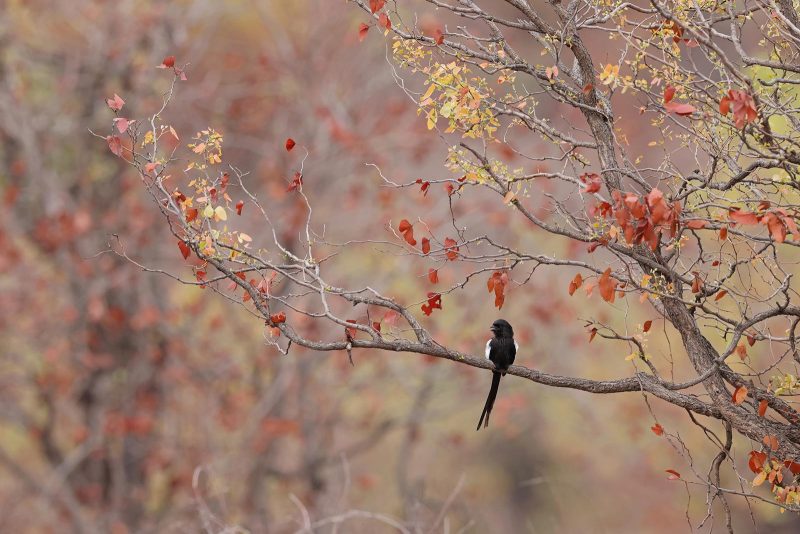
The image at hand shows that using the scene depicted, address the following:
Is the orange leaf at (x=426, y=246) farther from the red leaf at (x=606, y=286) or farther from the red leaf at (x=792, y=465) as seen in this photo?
the red leaf at (x=792, y=465)

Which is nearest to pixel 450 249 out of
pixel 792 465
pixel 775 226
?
pixel 775 226

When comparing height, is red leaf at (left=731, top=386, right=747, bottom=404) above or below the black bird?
below

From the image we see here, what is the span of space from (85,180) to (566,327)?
8.94 m

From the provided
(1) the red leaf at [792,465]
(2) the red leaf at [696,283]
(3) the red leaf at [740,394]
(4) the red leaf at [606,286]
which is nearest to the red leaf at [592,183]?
(4) the red leaf at [606,286]

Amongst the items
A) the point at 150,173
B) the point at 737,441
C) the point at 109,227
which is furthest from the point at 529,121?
the point at 737,441

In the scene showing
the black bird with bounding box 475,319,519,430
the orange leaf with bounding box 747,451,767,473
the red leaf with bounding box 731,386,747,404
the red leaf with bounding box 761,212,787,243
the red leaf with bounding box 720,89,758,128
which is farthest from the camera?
the black bird with bounding box 475,319,519,430

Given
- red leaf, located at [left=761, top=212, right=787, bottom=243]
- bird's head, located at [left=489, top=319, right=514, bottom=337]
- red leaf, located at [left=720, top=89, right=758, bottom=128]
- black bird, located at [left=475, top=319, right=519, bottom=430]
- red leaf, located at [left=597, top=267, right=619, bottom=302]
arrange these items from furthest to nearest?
bird's head, located at [left=489, top=319, right=514, bottom=337]
black bird, located at [left=475, top=319, right=519, bottom=430]
red leaf, located at [left=597, top=267, right=619, bottom=302]
red leaf, located at [left=761, top=212, right=787, bottom=243]
red leaf, located at [left=720, top=89, right=758, bottom=128]

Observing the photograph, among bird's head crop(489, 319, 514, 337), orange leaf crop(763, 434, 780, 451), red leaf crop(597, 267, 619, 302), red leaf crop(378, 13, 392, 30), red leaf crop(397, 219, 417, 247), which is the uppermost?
red leaf crop(378, 13, 392, 30)

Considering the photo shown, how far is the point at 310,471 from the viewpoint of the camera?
14.2m

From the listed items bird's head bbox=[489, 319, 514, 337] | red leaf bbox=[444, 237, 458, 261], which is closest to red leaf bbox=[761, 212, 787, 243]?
red leaf bbox=[444, 237, 458, 261]

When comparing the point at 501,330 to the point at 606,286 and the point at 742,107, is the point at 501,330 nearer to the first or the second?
the point at 606,286

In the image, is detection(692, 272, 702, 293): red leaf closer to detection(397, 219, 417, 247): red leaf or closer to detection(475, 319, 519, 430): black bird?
detection(397, 219, 417, 247): red leaf

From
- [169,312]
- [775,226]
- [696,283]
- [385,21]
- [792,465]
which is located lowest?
[792,465]

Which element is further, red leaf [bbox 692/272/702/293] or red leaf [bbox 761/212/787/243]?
red leaf [bbox 692/272/702/293]
